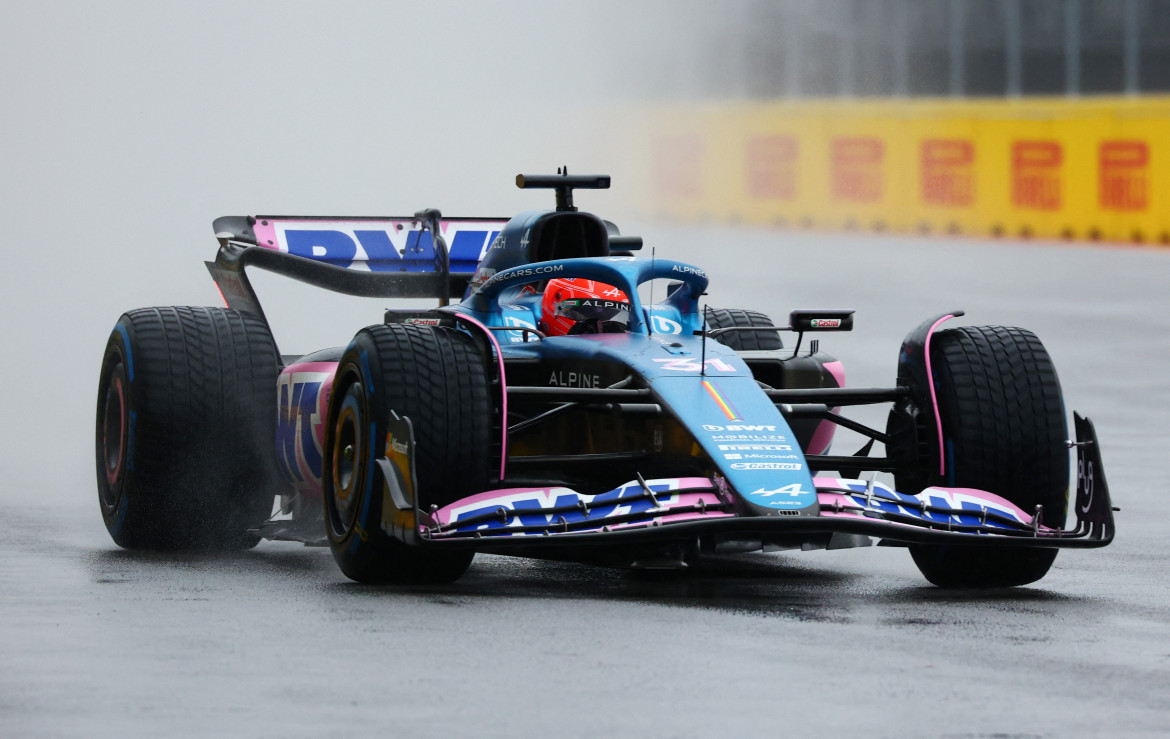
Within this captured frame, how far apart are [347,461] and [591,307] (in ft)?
5.05

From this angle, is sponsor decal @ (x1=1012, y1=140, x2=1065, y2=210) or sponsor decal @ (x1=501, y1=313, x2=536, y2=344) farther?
sponsor decal @ (x1=1012, y1=140, x2=1065, y2=210)

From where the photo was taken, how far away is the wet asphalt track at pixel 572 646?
592 cm

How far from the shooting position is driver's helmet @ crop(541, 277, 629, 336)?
1017 cm

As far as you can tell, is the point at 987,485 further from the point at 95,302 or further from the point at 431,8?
the point at 431,8

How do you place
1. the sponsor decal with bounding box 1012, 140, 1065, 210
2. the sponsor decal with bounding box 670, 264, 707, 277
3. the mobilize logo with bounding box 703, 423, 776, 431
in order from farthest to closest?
the sponsor decal with bounding box 1012, 140, 1065, 210 < the sponsor decal with bounding box 670, 264, 707, 277 < the mobilize logo with bounding box 703, 423, 776, 431

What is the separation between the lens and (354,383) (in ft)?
30.8

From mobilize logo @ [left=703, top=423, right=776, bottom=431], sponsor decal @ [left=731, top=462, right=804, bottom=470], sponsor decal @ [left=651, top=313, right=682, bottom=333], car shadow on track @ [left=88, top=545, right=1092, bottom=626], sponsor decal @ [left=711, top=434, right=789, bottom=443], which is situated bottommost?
car shadow on track @ [left=88, top=545, right=1092, bottom=626]

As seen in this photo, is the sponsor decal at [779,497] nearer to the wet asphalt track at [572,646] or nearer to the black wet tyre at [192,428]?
the wet asphalt track at [572,646]

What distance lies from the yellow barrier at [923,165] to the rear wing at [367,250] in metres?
15.9

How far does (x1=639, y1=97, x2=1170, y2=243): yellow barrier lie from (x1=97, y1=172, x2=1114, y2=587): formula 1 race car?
17211 mm

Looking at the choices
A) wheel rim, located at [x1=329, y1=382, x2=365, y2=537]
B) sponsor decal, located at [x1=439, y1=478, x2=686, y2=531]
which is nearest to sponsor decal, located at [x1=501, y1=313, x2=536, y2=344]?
wheel rim, located at [x1=329, y1=382, x2=365, y2=537]

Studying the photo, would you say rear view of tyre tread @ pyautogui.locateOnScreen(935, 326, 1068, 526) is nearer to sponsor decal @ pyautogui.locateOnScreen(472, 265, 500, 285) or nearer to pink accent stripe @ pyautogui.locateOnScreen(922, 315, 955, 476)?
pink accent stripe @ pyautogui.locateOnScreen(922, 315, 955, 476)

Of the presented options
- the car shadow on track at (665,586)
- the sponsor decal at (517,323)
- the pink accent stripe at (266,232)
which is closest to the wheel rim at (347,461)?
the car shadow on track at (665,586)

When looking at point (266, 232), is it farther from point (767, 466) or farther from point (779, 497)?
point (779, 497)
